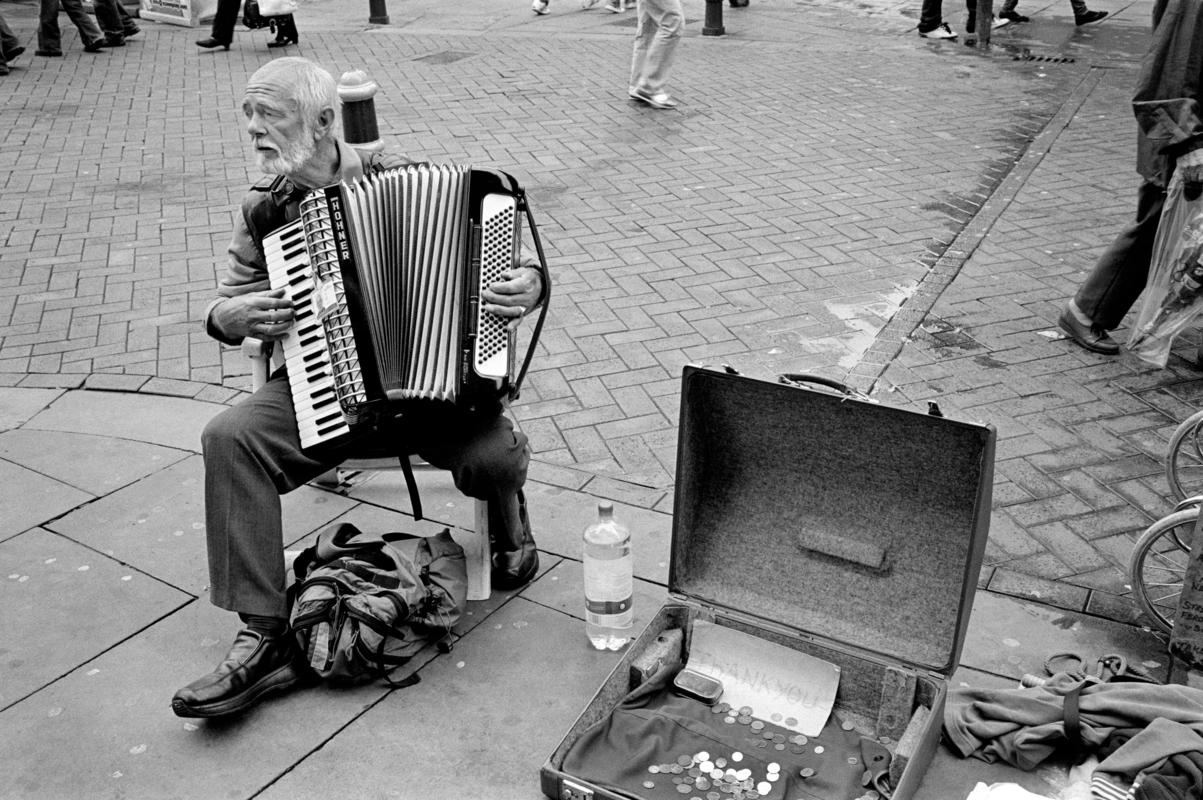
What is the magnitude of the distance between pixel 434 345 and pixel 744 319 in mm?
2486

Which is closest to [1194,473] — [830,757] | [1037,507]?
[1037,507]

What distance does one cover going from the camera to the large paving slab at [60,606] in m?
3.07

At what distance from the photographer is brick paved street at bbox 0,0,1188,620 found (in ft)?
13.9

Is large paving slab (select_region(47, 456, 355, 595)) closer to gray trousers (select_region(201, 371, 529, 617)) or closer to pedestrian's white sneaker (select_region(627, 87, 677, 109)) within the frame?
gray trousers (select_region(201, 371, 529, 617))

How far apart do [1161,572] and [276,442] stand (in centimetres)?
249

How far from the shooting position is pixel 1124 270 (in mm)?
4656

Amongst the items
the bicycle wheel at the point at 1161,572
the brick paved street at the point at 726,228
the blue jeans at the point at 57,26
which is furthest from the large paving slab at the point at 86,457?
the blue jeans at the point at 57,26

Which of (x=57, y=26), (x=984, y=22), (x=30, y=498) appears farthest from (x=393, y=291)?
(x=57, y=26)

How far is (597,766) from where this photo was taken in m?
2.55

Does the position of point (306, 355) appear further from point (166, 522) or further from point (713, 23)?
point (713, 23)

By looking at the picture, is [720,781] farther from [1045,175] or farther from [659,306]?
[1045,175]

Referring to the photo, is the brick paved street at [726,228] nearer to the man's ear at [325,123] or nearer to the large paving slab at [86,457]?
the large paving slab at [86,457]

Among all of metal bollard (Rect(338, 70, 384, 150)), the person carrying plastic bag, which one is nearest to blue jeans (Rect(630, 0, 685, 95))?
metal bollard (Rect(338, 70, 384, 150))

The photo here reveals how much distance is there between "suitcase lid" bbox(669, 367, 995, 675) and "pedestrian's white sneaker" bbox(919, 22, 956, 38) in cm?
990
